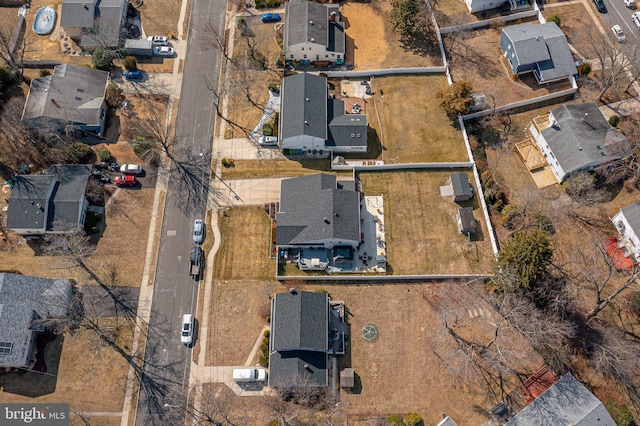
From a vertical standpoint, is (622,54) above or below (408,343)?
above

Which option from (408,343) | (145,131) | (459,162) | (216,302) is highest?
(145,131)

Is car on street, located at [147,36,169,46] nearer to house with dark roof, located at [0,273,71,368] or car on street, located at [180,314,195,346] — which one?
house with dark roof, located at [0,273,71,368]

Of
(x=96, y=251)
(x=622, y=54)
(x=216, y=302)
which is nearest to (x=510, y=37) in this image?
(x=622, y=54)

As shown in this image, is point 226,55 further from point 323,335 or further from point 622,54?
point 622,54

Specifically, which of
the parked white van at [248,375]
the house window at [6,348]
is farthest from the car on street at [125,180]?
the parked white van at [248,375]

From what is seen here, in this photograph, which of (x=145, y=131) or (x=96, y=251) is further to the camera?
(x=145, y=131)

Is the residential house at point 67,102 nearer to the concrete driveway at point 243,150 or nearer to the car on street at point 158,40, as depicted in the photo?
the car on street at point 158,40

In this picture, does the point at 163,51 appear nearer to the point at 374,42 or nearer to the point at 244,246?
the point at 374,42
